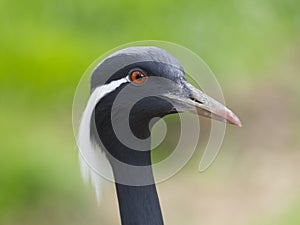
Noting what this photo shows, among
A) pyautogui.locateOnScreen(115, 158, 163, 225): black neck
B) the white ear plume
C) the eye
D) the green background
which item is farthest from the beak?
the green background

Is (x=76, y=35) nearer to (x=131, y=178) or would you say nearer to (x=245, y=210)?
(x=245, y=210)

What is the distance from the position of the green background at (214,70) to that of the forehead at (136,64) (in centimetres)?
234

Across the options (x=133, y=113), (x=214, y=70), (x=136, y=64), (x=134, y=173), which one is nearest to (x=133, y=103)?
(x=133, y=113)

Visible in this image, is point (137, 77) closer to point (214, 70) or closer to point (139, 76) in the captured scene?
point (139, 76)

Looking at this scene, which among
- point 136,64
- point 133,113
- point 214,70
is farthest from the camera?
point 214,70

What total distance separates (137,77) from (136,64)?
56mm

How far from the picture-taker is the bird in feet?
11.1

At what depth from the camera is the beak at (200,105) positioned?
338 cm

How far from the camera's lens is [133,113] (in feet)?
11.4

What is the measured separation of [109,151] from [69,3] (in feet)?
12.3

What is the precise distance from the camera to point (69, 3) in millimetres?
7109

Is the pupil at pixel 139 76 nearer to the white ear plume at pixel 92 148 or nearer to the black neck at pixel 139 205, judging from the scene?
the white ear plume at pixel 92 148

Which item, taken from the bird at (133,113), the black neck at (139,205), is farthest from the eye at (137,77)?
the black neck at (139,205)

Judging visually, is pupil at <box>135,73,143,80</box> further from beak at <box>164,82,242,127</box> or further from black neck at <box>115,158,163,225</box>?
black neck at <box>115,158,163,225</box>
